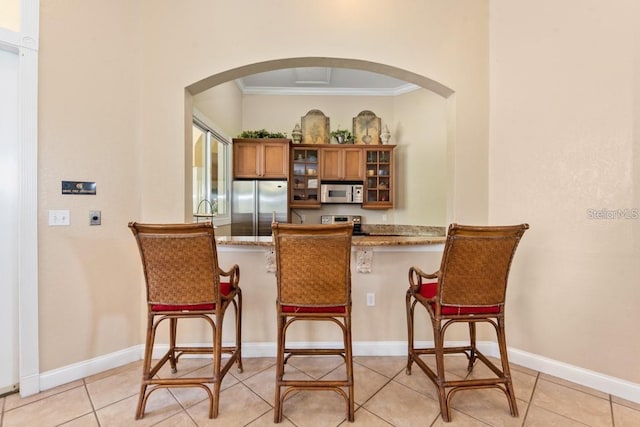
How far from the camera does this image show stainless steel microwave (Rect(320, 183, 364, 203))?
15.5ft

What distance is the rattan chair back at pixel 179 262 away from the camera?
58.5 inches

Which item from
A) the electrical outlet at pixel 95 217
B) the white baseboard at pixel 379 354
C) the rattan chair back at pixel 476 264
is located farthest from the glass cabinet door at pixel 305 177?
the rattan chair back at pixel 476 264

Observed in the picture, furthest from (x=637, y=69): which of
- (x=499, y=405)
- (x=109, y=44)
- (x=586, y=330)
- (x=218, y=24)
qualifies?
(x=109, y=44)

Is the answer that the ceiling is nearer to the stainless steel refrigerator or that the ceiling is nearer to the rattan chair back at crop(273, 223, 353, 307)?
the stainless steel refrigerator

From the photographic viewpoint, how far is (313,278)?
1.53m

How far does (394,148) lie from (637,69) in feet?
10.1

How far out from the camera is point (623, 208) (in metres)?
1.84

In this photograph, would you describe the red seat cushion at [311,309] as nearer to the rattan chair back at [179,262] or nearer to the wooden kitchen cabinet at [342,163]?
the rattan chair back at [179,262]

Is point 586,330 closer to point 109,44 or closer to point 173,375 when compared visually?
point 173,375

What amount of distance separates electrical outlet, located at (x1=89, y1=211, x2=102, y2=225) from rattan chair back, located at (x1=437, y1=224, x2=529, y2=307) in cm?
241

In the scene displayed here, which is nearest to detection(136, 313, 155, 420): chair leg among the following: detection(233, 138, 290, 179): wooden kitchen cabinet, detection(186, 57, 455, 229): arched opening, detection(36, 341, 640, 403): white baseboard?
detection(36, 341, 640, 403): white baseboard

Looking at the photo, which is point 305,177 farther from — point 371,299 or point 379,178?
point 371,299

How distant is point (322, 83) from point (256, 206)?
243 cm

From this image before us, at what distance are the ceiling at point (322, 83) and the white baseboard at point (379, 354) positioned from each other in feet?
12.7
